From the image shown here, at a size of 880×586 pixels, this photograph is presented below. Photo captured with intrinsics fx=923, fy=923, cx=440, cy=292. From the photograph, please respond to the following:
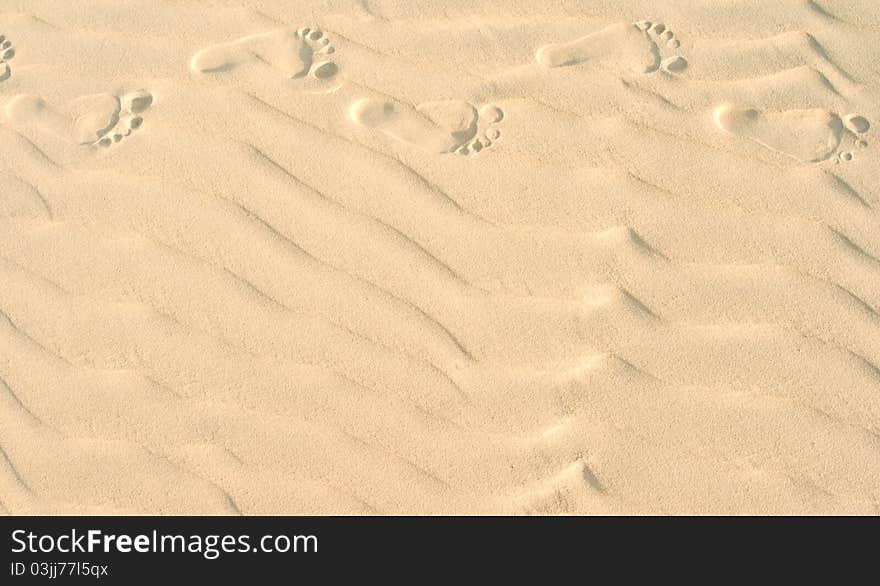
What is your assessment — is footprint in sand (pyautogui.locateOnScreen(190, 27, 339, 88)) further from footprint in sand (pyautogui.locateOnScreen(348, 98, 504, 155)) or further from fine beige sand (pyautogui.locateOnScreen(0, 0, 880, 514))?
footprint in sand (pyautogui.locateOnScreen(348, 98, 504, 155))

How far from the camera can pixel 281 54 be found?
8.38 feet

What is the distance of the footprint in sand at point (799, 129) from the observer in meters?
2.36

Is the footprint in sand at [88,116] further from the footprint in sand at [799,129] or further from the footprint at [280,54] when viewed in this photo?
the footprint in sand at [799,129]

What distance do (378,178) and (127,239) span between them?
66cm

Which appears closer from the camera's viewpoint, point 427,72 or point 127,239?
point 127,239

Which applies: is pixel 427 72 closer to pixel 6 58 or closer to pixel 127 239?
pixel 127 239

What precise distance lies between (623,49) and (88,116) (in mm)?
1466

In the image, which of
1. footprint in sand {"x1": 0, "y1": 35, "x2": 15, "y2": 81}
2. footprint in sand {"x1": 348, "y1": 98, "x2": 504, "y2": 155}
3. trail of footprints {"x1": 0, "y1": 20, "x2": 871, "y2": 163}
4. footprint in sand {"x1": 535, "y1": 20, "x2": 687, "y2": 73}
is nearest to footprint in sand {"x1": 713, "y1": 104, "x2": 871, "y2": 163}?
trail of footprints {"x1": 0, "y1": 20, "x2": 871, "y2": 163}

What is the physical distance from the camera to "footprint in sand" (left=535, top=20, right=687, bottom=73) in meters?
2.50

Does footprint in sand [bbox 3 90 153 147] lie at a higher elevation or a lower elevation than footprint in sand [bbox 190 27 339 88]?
lower

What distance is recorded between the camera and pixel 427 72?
8.27 ft

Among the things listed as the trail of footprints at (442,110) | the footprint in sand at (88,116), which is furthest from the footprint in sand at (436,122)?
the footprint in sand at (88,116)
